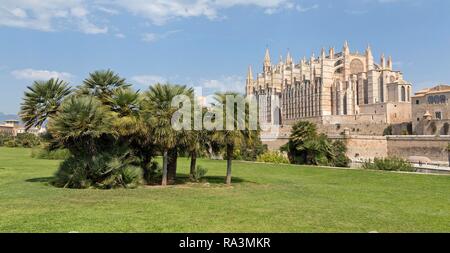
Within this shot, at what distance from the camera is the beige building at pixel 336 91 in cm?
6312

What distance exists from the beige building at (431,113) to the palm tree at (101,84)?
1621 inches

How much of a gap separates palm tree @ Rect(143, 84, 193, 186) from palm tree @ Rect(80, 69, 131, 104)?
165 cm

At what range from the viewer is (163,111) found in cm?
1553

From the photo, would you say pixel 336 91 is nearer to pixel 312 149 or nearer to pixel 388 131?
pixel 388 131

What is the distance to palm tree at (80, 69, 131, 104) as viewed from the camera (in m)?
16.5

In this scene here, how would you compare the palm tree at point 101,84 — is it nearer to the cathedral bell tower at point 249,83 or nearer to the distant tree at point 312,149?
the distant tree at point 312,149

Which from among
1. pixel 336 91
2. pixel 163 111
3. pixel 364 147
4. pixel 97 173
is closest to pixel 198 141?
pixel 163 111

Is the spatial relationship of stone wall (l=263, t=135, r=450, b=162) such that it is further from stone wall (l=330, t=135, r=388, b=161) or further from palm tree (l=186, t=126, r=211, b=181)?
palm tree (l=186, t=126, r=211, b=181)

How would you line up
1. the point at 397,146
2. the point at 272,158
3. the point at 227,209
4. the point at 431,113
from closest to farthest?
1. the point at 227,209
2. the point at 272,158
3. the point at 397,146
4. the point at 431,113

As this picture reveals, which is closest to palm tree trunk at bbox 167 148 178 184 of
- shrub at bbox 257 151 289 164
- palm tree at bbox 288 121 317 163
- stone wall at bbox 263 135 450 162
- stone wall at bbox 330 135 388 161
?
shrub at bbox 257 151 289 164

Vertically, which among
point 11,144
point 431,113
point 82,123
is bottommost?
point 11,144

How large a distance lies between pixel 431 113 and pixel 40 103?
47.6 meters
